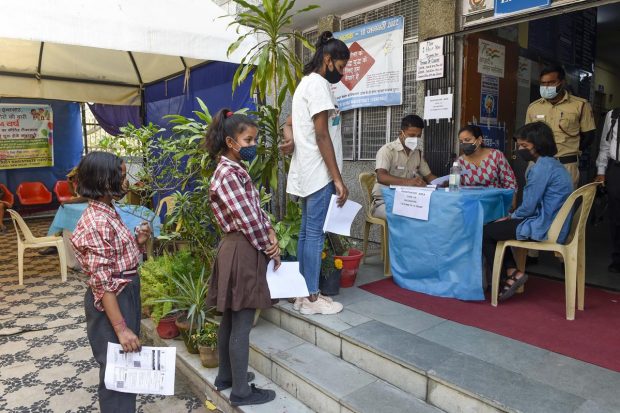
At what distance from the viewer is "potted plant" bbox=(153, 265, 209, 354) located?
2.96 meters

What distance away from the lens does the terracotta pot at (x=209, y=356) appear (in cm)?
277

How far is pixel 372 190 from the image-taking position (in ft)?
13.3

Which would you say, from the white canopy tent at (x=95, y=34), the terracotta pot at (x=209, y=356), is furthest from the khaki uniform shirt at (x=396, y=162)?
the terracotta pot at (x=209, y=356)

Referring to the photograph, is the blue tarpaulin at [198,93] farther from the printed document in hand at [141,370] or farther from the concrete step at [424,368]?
the printed document in hand at [141,370]

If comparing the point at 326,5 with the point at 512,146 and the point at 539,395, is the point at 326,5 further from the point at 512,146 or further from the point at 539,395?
the point at 539,395

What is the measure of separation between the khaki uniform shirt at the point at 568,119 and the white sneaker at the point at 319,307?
255 cm

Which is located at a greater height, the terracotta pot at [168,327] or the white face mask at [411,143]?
the white face mask at [411,143]

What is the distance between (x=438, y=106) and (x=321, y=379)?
2.94 metres

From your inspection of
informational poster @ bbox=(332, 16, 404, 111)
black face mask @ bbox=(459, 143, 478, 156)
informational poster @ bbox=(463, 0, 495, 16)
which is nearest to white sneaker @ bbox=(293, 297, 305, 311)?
black face mask @ bbox=(459, 143, 478, 156)

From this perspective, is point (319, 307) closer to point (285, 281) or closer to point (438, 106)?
point (285, 281)

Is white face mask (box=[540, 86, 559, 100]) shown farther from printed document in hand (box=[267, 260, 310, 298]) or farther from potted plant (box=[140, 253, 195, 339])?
potted plant (box=[140, 253, 195, 339])

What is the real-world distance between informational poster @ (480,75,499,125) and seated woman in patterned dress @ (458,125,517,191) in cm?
85

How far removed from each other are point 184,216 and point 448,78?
276cm

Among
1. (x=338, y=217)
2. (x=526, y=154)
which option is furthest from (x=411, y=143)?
(x=338, y=217)
